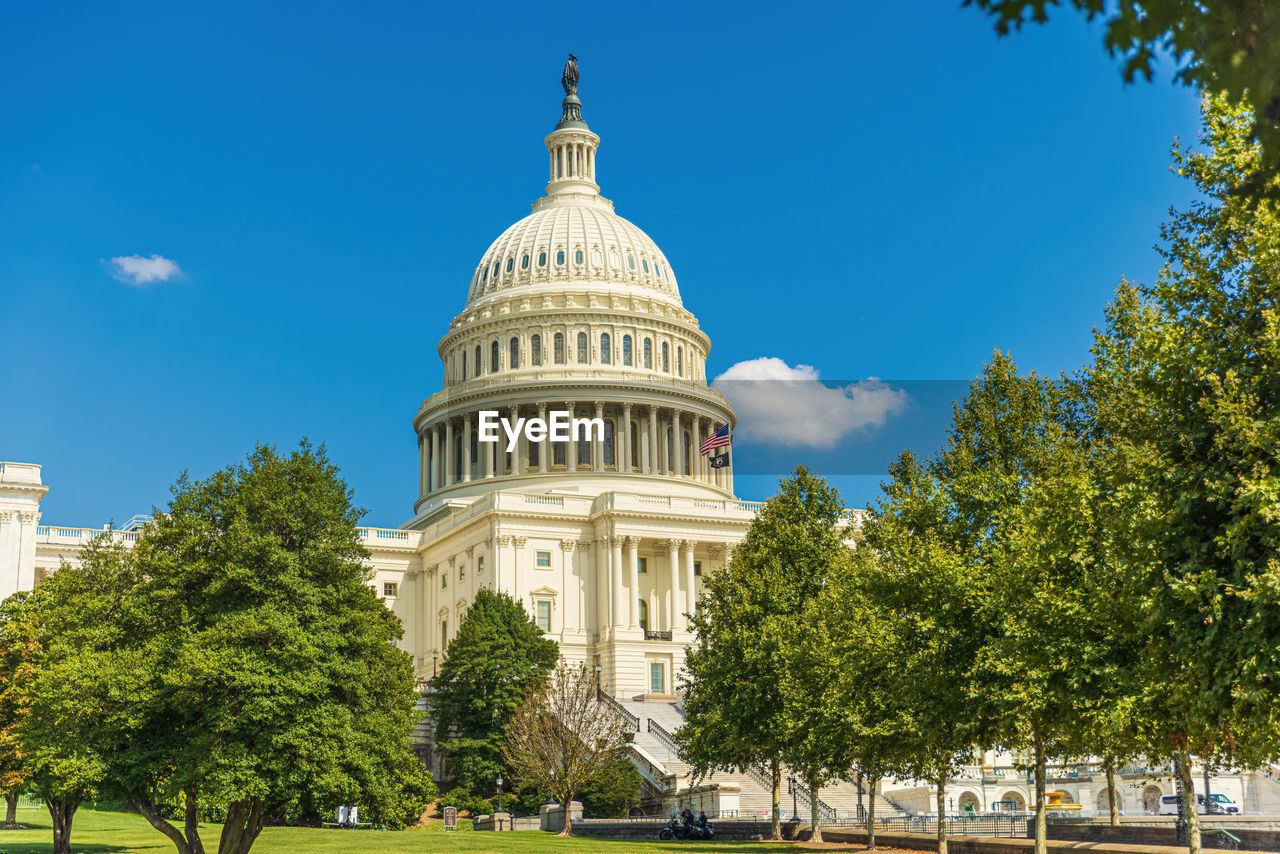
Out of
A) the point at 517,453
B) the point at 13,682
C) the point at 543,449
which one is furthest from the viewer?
the point at 517,453

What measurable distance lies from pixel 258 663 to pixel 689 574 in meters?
71.4

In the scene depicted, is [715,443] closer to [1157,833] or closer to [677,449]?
[677,449]

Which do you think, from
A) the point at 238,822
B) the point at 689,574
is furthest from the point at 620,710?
the point at 238,822

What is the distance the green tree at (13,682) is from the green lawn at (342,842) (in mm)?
2543

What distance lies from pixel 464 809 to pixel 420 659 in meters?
40.4

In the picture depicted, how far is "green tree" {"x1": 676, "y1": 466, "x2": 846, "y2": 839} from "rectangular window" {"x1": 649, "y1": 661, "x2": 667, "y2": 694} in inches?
1679

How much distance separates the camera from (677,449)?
411 ft

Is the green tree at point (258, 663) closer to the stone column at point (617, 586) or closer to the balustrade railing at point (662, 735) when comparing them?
the balustrade railing at point (662, 735)

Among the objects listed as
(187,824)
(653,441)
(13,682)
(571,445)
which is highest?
(653,441)

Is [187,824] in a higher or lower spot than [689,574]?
lower

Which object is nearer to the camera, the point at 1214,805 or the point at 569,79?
the point at 1214,805

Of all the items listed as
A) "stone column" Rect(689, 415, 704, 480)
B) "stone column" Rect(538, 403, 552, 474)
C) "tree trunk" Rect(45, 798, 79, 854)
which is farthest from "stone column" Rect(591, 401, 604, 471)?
"tree trunk" Rect(45, 798, 79, 854)

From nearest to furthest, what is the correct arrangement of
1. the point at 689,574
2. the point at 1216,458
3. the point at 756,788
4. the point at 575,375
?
1. the point at 1216,458
2. the point at 756,788
3. the point at 689,574
4. the point at 575,375

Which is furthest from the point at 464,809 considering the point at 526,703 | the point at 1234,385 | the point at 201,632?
the point at 1234,385
